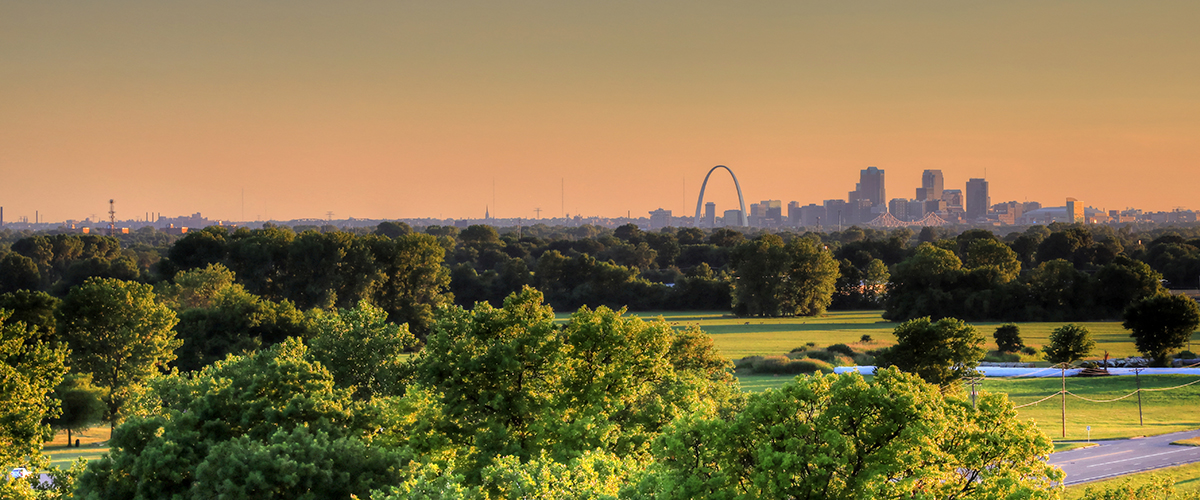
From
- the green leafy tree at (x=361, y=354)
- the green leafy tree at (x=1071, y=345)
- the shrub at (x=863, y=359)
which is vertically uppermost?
the green leafy tree at (x=361, y=354)

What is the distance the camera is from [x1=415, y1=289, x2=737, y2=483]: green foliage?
2689 centimetres

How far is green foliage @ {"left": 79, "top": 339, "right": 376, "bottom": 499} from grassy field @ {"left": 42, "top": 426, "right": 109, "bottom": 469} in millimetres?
17757

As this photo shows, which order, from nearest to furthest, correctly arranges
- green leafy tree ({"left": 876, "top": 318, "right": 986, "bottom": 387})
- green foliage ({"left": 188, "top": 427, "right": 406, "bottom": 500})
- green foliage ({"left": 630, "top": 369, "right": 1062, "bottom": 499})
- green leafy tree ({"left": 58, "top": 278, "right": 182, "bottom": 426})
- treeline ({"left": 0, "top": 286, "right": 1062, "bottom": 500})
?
green foliage ({"left": 630, "top": 369, "right": 1062, "bottom": 499}), treeline ({"left": 0, "top": 286, "right": 1062, "bottom": 500}), green foliage ({"left": 188, "top": 427, "right": 406, "bottom": 500}), green leafy tree ({"left": 876, "top": 318, "right": 986, "bottom": 387}), green leafy tree ({"left": 58, "top": 278, "right": 182, "bottom": 426})

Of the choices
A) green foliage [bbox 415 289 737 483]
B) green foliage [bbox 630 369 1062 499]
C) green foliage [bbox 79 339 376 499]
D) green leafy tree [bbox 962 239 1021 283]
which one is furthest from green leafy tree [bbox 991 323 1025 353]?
green foliage [bbox 630 369 1062 499]

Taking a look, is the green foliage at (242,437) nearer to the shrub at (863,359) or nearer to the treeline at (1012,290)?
the shrub at (863,359)

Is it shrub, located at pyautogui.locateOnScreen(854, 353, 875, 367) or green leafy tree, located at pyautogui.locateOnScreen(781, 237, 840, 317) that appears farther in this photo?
green leafy tree, located at pyautogui.locateOnScreen(781, 237, 840, 317)

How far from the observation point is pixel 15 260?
121750mm

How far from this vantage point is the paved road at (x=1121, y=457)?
3550cm

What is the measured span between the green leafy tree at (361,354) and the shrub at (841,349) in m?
46.5

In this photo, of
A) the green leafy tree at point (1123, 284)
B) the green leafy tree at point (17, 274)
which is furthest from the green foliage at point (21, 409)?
the green leafy tree at point (1123, 284)

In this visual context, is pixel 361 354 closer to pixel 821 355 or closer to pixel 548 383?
pixel 548 383

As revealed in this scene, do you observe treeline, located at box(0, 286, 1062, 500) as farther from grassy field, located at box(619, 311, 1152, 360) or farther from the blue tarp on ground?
grassy field, located at box(619, 311, 1152, 360)

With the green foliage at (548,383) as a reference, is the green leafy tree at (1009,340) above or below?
below

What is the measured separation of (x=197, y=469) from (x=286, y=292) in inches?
3289
